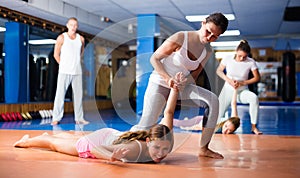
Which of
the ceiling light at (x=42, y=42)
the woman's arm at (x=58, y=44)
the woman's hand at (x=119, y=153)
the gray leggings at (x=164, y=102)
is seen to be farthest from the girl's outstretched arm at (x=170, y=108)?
the ceiling light at (x=42, y=42)

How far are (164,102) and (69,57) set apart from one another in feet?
10.0

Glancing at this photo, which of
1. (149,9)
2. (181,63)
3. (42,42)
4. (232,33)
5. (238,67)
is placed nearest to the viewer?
(181,63)

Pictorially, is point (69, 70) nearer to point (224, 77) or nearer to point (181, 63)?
point (224, 77)

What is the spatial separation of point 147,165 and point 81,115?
3.19m

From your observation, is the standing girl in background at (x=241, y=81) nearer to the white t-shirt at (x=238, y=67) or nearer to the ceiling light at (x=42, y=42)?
the white t-shirt at (x=238, y=67)

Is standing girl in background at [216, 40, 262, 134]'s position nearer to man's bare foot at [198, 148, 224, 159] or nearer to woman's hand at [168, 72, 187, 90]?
man's bare foot at [198, 148, 224, 159]

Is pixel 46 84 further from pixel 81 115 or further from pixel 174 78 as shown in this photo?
pixel 174 78

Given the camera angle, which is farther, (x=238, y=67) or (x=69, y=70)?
(x=69, y=70)

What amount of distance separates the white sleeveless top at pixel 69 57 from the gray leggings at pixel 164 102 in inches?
115

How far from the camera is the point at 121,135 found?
2.29m

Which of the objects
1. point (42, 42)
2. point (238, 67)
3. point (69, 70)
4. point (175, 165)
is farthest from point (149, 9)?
point (175, 165)

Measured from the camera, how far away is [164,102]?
245 cm

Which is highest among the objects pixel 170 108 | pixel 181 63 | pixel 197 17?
pixel 197 17

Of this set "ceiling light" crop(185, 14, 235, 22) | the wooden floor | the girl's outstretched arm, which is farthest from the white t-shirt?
"ceiling light" crop(185, 14, 235, 22)
